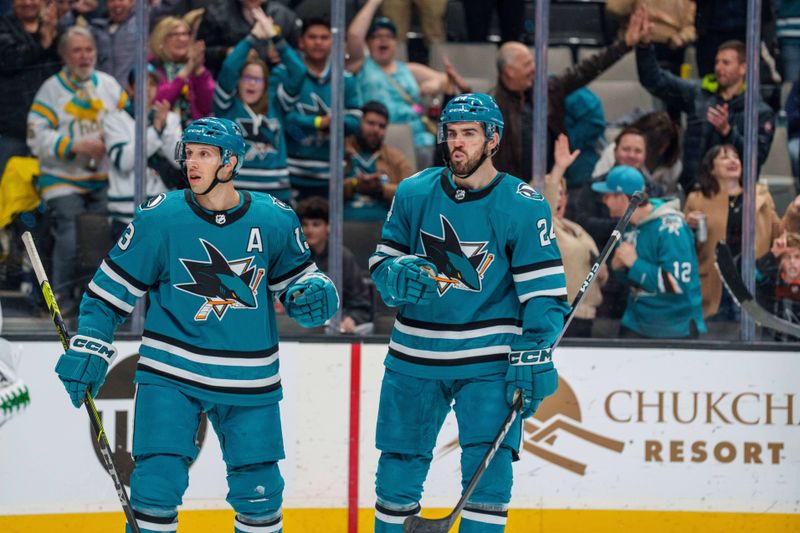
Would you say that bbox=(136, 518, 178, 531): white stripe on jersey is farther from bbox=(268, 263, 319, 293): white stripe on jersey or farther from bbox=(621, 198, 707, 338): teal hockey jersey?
bbox=(621, 198, 707, 338): teal hockey jersey

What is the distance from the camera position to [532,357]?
3.69 meters

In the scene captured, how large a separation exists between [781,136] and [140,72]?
2154 millimetres

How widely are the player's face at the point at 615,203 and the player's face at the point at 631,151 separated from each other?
119 mm

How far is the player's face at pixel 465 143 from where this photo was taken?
12.4 ft

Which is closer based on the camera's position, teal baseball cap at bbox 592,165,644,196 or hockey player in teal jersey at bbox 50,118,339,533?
hockey player in teal jersey at bbox 50,118,339,533

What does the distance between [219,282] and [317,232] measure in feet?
3.44

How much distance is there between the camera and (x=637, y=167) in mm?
4766

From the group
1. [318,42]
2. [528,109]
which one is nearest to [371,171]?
[318,42]

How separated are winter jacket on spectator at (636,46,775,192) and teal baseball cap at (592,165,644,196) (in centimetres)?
15

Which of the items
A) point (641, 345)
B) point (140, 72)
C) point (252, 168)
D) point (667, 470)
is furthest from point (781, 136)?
point (140, 72)

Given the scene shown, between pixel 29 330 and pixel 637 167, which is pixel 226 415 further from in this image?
pixel 637 167

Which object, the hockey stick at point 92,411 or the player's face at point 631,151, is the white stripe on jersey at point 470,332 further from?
the player's face at point 631,151

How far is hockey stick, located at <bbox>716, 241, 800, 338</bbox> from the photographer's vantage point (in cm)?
461

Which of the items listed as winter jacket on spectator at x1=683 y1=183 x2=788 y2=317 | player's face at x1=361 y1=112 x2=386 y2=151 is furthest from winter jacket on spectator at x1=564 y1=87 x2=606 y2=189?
player's face at x1=361 y1=112 x2=386 y2=151
